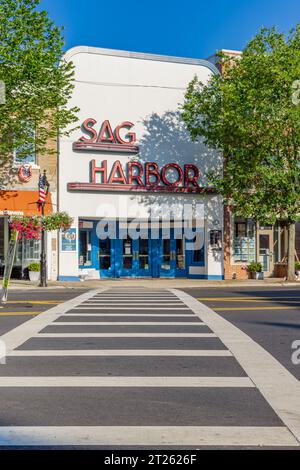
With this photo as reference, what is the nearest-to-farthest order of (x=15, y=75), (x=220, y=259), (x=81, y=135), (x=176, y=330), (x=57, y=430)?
1. (x=57, y=430)
2. (x=176, y=330)
3. (x=15, y=75)
4. (x=81, y=135)
5. (x=220, y=259)

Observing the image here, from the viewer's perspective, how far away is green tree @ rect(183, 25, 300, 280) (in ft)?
88.0

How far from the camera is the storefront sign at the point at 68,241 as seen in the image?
28.3 metres

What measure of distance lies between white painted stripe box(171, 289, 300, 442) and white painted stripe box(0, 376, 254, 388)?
28cm

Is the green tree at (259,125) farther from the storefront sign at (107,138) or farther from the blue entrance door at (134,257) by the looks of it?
the blue entrance door at (134,257)

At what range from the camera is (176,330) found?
36.7 ft

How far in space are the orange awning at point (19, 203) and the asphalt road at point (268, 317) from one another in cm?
1101

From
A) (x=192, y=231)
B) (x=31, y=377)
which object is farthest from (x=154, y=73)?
(x=31, y=377)

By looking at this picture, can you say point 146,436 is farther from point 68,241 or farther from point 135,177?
point 135,177

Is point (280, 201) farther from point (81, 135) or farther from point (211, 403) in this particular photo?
point (211, 403)

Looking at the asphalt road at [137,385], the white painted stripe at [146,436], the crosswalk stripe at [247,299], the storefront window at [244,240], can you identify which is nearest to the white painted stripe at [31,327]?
the asphalt road at [137,385]

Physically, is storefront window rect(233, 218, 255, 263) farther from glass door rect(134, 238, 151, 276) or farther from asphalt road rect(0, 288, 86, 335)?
asphalt road rect(0, 288, 86, 335)

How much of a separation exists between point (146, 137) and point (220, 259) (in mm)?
7142

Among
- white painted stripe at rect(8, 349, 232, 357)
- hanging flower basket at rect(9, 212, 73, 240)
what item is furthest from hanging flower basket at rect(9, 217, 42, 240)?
white painted stripe at rect(8, 349, 232, 357)

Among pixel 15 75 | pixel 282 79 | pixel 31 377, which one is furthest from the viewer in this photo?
pixel 282 79
